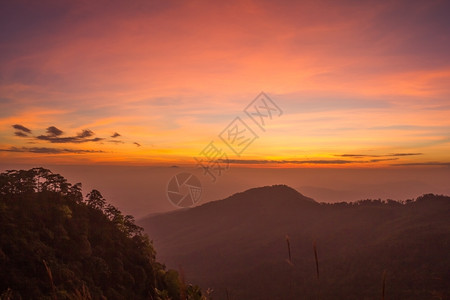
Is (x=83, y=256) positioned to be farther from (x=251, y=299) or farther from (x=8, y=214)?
(x=251, y=299)

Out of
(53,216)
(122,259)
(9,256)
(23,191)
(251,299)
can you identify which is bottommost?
(251,299)

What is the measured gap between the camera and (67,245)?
46062mm

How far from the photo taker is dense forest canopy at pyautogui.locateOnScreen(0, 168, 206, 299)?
3694cm

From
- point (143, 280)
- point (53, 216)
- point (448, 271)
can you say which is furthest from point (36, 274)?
point (448, 271)

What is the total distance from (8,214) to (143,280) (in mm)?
20962

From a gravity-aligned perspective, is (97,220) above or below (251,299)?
above

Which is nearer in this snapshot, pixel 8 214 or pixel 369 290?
pixel 8 214

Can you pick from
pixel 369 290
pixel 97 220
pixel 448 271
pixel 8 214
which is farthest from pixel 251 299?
pixel 8 214

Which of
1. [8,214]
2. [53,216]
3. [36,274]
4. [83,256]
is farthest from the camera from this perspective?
[53,216]

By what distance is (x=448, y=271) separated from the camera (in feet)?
643

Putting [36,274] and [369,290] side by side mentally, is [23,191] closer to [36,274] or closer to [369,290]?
[36,274]

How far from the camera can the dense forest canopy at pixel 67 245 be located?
36.9 metres

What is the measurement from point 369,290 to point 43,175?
19361cm

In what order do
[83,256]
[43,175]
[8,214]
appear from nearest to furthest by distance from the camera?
[8,214], [83,256], [43,175]
